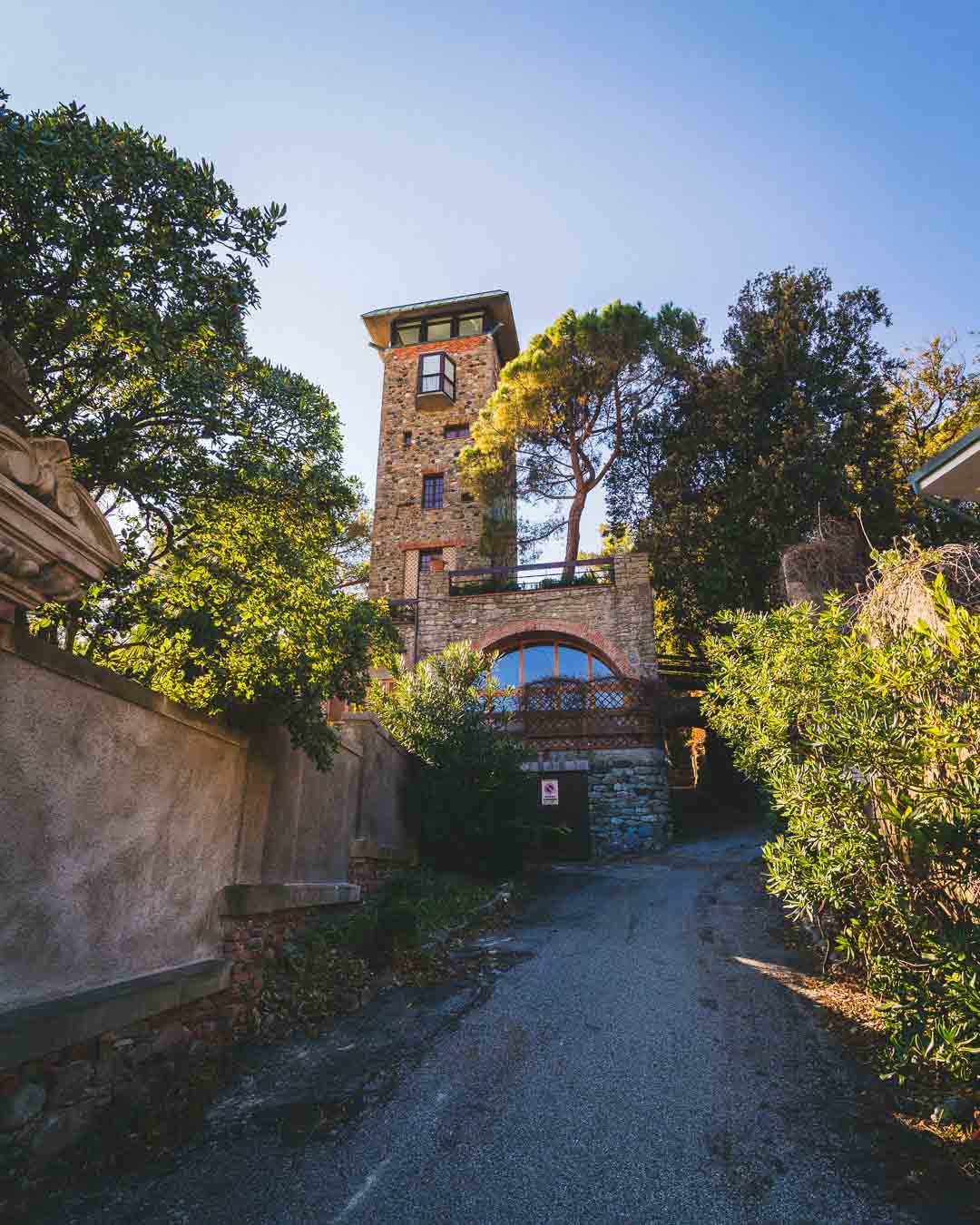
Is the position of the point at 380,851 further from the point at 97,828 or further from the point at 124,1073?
Answer: the point at 97,828

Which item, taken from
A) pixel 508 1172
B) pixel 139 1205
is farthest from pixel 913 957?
pixel 139 1205

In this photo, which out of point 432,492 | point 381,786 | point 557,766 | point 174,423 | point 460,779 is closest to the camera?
point 174,423

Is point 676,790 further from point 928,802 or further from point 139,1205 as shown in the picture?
point 139,1205

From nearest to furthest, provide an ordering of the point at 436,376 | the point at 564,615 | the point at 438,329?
the point at 564,615 < the point at 436,376 < the point at 438,329

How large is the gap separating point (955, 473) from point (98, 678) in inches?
263

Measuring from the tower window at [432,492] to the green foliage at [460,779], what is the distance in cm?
1287

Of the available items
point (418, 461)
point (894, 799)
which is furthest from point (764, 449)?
point (894, 799)

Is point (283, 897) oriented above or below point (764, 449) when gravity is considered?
below

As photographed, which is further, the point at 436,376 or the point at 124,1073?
the point at 436,376

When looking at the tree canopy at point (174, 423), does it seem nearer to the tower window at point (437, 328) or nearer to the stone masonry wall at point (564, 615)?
the stone masonry wall at point (564, 615)

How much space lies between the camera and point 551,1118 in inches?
137

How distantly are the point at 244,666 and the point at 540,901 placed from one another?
270 inches

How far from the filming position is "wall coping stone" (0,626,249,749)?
308 centimetres

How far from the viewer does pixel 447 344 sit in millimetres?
25328
